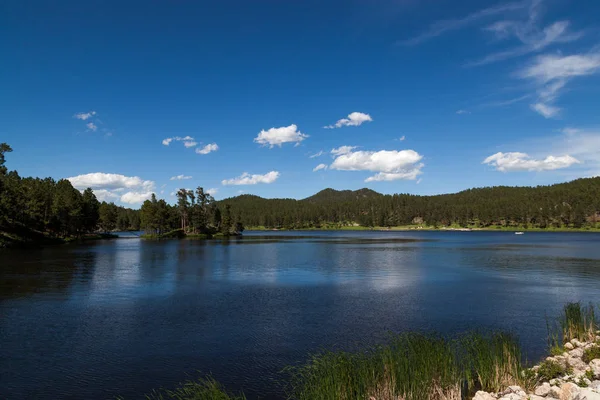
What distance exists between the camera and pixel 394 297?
38.7 meters

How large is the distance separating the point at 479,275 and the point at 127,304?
45.2m

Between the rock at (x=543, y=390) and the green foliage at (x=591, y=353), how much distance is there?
541 centimetres

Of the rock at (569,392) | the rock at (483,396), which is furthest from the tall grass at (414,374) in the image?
the rock at (569,392)

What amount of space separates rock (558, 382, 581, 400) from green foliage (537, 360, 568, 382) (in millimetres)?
2349

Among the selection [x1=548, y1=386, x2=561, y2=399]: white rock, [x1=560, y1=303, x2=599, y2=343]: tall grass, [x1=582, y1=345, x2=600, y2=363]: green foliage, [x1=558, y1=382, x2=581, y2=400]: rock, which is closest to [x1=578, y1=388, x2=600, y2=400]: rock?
[x1=558, y1=382, x2=581, y2=400]: rock

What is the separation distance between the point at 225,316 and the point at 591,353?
23731 mm

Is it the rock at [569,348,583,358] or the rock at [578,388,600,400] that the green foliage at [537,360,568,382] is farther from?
the rock at [578,388,600,400]

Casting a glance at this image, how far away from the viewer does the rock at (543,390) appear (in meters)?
14.2

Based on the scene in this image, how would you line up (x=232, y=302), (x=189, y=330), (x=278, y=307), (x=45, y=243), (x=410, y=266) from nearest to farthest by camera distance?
1. (x=189, y=330)
2. (x=278, y=307)
3. (x=232, y=302)
4. (x=410, y=266)
5. (x=45, y=243)

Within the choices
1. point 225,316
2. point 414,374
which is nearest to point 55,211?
point 225,316

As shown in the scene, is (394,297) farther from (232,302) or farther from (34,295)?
(34,295)

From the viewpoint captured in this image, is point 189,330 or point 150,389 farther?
point 189,330

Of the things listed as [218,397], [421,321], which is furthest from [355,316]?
[218,397]

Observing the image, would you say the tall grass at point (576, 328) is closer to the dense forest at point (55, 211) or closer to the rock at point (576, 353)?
the rock at point (576, 353)
